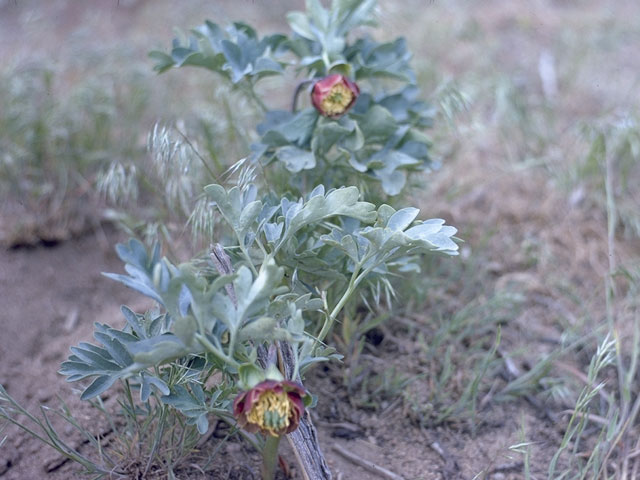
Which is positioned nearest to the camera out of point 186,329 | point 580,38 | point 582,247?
point 186,329

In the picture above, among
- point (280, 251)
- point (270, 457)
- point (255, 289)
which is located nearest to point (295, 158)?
point (280, 251)

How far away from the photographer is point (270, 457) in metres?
1.46

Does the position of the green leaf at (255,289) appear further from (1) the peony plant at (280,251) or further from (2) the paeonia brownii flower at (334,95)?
(2) the paeonia brownii flower at (334,95)

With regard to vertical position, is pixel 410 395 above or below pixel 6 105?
below

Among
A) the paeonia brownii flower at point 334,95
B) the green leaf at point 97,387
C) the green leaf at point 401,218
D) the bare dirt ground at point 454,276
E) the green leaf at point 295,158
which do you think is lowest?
the bare dirt ground at point 454,276

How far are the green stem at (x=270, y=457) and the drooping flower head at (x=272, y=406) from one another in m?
0.21

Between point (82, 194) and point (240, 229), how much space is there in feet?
4.86

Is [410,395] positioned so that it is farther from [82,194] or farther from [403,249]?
[82,194]

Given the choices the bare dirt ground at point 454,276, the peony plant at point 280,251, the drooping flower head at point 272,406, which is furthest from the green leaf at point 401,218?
the bare dirt ground at point 454,276

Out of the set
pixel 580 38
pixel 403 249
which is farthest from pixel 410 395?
pixel 580 38

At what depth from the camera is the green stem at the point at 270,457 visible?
143cm

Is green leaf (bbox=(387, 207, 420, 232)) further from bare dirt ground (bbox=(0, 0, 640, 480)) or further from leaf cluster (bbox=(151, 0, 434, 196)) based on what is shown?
bare dirt ground (bbox=(0, 0, 640, 480))

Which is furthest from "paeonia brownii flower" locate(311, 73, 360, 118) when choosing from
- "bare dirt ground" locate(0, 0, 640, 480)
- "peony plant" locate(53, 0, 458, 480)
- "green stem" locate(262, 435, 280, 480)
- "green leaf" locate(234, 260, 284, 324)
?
"green stem" locate(262, 435, 280, 480)

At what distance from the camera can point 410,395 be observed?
1874 millimetres
